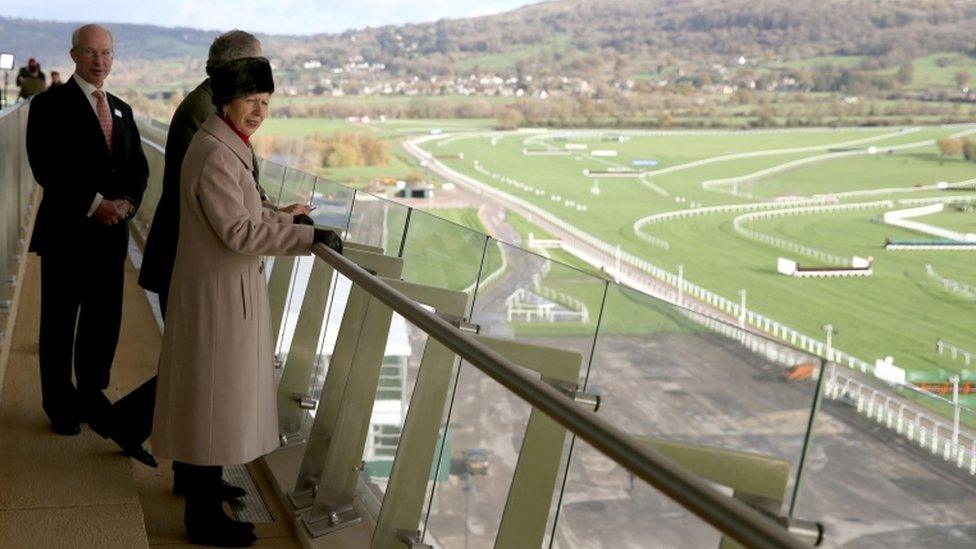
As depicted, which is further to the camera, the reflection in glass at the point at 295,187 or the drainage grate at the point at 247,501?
the reflection in glass at the point at 295,187

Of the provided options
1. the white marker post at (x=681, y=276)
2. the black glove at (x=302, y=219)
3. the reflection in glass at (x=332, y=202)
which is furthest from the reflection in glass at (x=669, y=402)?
the white marker post at (x=681, y=276)

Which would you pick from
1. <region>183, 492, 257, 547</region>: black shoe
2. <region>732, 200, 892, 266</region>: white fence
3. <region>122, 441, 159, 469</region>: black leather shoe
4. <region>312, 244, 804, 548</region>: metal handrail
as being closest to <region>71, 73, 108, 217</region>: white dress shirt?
<region>122, 441, 159, 469</region>: black leather shoe

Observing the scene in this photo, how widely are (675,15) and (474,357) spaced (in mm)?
134534

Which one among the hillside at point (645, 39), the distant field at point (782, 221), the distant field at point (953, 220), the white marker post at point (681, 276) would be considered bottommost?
the white marker post at point (681, 276)

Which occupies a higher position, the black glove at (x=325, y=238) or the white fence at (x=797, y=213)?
the black glove at (x=325, y=238)

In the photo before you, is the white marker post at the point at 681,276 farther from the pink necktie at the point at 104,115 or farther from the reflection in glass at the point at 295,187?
the pink necktie at the point at 104,115

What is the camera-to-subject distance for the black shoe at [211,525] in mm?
2793

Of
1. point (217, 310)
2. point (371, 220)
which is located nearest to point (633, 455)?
point (217, 310)

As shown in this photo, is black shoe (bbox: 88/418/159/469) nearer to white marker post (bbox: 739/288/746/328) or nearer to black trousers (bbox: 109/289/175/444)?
black trousers (bbox: 109/289/175/444)

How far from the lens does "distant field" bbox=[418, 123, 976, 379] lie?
2886 inches

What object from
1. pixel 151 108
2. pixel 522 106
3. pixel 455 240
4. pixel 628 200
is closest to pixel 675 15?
pixel 522 106

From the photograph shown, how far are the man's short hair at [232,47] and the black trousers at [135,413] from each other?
0.70 metres

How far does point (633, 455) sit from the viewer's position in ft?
4.49

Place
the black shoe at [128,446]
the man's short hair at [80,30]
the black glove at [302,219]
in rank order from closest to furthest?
the black glove at [302,219] < the black shoe at [128,446] < the man's short hair at [80,30]
